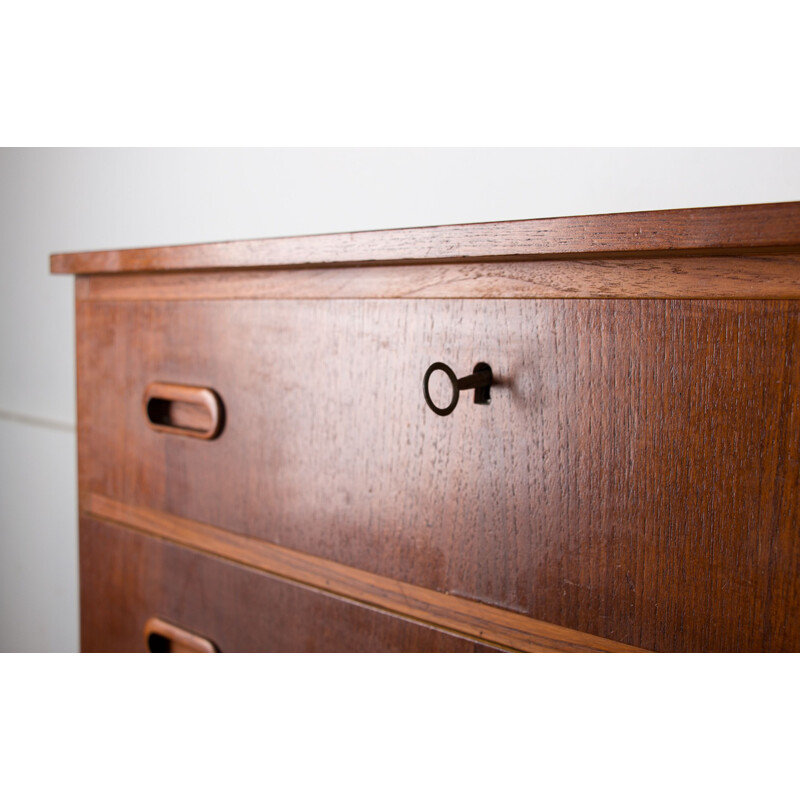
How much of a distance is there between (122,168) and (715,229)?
1.01 metres

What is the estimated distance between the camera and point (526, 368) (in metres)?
0.42

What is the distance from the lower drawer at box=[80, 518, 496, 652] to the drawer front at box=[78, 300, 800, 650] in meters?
0.04

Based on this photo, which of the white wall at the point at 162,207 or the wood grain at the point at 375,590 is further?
the white wall at the point at 162,207

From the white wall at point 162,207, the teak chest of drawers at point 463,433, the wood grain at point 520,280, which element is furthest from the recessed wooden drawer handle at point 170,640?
the white wall at point 162,207

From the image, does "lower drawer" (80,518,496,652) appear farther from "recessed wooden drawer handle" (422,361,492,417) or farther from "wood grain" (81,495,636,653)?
"recessed wooden drawer handle" (422,361,492,417)

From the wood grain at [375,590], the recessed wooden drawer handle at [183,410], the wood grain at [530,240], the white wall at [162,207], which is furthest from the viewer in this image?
the white wall at [162,207]

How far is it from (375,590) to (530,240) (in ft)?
0.82

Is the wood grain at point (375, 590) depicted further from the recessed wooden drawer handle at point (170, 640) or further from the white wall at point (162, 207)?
the white wall at point (162, 207)

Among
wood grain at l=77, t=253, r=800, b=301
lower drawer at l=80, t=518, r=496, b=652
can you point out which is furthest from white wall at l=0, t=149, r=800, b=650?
lower drawer at l=80, t=518, r=496, b=652

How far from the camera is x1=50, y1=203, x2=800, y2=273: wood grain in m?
0.33

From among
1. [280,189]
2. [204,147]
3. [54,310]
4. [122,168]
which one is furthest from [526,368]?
[54,310]

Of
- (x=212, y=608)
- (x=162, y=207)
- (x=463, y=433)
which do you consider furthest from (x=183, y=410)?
(x=162, y=207)

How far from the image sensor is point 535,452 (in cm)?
42

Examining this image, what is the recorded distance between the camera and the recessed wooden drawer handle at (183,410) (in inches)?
22.4
